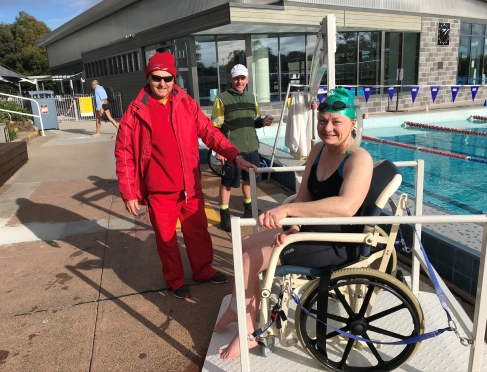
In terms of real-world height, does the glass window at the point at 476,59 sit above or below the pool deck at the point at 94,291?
above

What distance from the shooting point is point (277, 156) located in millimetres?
6590

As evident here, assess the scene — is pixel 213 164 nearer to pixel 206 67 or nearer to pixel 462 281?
pixel 462 281

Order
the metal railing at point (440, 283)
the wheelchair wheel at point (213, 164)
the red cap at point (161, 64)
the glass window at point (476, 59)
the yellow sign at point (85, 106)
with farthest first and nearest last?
the glass window at point (476, 59)
the yellow sign at point (85, 106)
the wheelchair wheel at point (213, 164)
the red cap at point (161, 64)
the metal railing at point (440, 283)

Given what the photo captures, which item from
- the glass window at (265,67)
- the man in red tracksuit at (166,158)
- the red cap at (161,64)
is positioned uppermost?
the glass window at (265,67)

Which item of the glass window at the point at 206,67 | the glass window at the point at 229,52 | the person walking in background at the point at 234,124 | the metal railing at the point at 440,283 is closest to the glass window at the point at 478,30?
the glass window at the point at 229,52

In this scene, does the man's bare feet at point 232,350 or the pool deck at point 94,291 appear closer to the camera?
the man's bare feet at point 232,350

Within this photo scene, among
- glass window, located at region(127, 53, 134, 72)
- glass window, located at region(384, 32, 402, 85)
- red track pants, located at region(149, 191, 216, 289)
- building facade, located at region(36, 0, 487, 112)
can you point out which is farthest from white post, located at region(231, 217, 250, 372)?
glass window, located at region(127, 53, 134, 72)

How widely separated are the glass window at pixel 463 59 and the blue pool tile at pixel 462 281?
689 inches

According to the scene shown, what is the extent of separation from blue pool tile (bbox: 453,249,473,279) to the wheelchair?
2.98 feet

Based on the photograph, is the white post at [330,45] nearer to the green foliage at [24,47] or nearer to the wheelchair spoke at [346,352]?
the wheelchair spoke at [346,352]

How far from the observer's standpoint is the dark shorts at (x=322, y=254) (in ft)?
6.67

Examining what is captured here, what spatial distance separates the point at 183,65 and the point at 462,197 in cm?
1040

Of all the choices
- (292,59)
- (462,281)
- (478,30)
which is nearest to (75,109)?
(292,59)

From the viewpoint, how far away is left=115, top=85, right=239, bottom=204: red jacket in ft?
9.01
